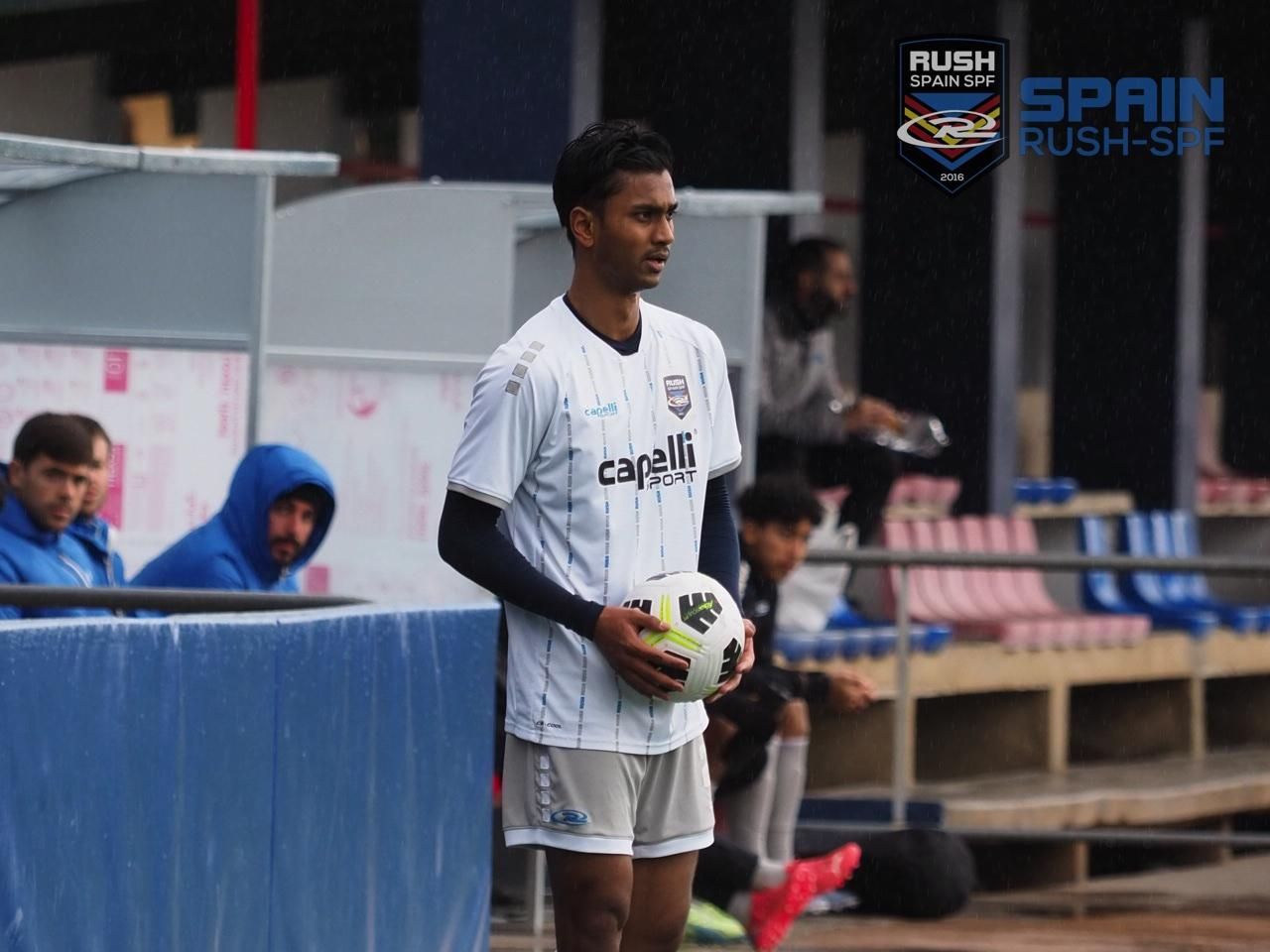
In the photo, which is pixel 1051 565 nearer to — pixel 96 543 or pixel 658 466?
pixel 96 543

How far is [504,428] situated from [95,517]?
3.63 meters

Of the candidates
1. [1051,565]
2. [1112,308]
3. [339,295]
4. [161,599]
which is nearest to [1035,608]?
[1112,308]

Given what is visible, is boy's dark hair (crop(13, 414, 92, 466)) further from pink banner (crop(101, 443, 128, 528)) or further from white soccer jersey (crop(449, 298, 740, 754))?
white soccer jersey (crop(449, 298, 740, 754))

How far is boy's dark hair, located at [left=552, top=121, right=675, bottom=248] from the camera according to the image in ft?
15.3

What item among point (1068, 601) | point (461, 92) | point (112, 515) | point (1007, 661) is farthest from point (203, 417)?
point (1068, 601)

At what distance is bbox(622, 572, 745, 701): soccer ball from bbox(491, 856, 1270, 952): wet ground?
3774mm

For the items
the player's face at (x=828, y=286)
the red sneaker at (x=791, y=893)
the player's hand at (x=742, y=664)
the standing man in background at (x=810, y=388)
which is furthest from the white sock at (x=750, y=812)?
the player's hand at (x=742, y=664)

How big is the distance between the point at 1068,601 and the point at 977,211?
7.87 ft

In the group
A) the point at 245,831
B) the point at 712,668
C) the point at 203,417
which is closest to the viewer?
the point at 712,668

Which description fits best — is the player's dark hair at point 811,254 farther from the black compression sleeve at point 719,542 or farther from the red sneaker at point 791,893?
the black compression sleeve at point 719,542

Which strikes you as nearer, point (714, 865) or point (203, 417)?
point (714, 865)

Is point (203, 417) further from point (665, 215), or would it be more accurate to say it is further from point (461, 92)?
point (665, 215)

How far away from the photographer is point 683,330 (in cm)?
490

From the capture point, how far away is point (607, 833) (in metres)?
4.64
